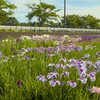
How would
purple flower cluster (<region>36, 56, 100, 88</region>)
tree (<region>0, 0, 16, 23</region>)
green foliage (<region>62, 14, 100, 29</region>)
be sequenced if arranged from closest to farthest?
1. purple flower cluster (<region>36, 56, 100, 88</region>)
2. tree (<region>0, 0, 16, 23</region>)
3. green foliage (<region>62, 14, 100, 29</region>)

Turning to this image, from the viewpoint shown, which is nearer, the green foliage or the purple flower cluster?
the purple flower cluster

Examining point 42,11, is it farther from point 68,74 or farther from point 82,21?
point 68,74

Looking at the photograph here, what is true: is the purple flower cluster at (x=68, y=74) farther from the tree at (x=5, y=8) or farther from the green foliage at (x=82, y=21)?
the green foliage at (x=82, y=21)

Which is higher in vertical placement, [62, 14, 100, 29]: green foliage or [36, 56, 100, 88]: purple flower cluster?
[36, 56, 100, 88]: purple flower cluster

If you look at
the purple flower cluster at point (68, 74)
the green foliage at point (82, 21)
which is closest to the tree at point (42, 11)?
the green foliage at point (82, 21)

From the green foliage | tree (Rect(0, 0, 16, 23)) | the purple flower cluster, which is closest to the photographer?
the purple flower cluster

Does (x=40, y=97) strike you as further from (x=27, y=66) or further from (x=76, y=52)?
(x=76, y=52)

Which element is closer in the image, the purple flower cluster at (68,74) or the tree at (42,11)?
the purple flower cluster at (68,74)

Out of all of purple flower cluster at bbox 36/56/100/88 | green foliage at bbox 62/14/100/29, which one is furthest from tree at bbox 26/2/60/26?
purple flower cluster at bbox 36/56/100/88

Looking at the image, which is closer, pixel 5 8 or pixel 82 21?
pixel 5 8

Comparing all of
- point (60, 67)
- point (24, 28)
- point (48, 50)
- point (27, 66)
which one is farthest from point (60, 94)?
point (24, 28)

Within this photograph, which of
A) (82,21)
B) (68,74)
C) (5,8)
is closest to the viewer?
(68,74)

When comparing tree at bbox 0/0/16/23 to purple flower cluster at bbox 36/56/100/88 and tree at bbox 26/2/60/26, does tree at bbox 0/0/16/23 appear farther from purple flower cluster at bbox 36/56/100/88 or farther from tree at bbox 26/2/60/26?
purple flower cluster at bbox 36/56/100/88

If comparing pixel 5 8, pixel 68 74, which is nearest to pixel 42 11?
pixel 5 8
